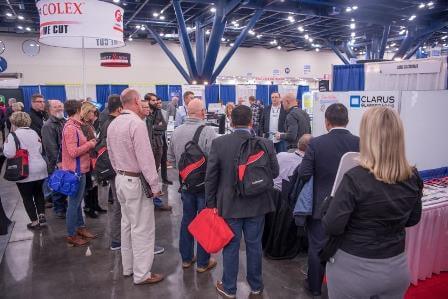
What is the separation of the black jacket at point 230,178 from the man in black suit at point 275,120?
10.3 feet

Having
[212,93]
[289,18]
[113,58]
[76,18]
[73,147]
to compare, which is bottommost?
[73,147]

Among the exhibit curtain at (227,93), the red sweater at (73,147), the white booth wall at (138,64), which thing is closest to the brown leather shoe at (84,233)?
the red sweater at (73,147)

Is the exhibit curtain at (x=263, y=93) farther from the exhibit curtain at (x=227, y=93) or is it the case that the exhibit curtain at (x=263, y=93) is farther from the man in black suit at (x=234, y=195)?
the man in black suit at (x=234, y=195)

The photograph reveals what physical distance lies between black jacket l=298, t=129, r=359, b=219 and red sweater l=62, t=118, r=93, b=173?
2132 mm

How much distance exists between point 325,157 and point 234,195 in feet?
2.12

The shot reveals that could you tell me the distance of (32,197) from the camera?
403cm

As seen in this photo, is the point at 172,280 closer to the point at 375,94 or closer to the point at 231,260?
the point at 231,260

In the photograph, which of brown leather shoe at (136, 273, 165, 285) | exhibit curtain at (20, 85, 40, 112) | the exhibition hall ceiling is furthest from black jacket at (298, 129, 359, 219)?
exhibit curtain at (20, 85, 40, 112)

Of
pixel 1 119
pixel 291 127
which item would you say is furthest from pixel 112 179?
pixel 1 119

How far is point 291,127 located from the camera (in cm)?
487

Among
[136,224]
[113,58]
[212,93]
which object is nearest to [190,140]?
[136,224]

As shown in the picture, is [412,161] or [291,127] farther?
[291,127]

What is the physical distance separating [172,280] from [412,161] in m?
2.40

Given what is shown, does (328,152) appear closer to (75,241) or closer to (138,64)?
(75,241)
